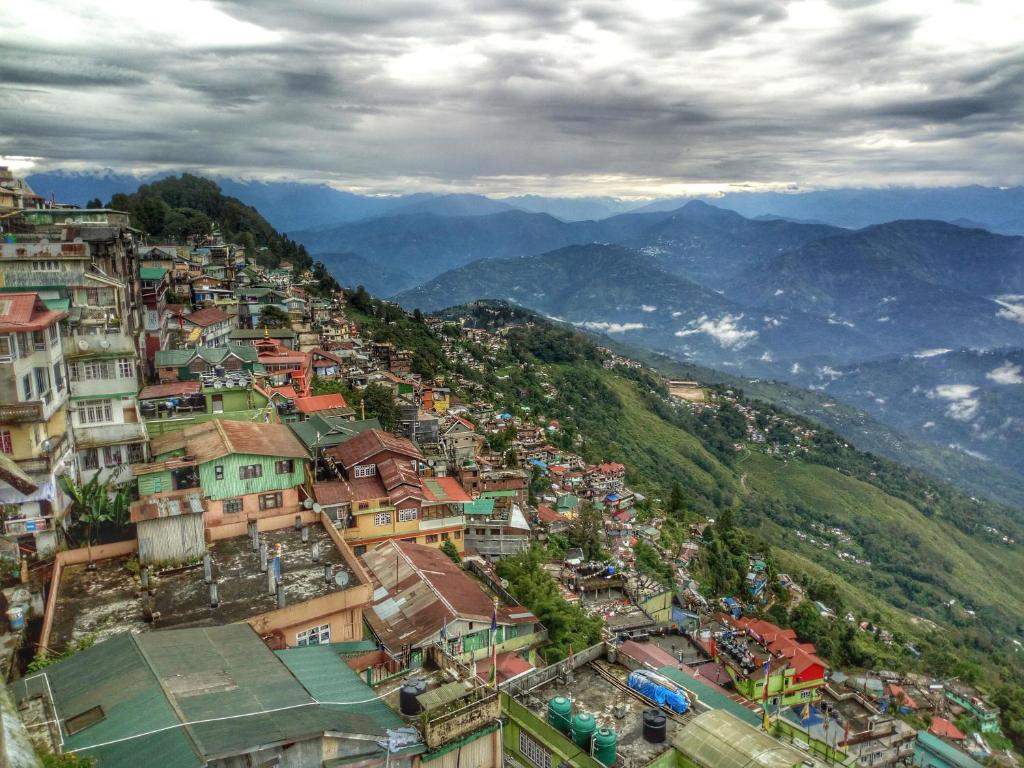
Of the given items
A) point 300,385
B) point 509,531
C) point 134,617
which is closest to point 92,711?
point 134,617

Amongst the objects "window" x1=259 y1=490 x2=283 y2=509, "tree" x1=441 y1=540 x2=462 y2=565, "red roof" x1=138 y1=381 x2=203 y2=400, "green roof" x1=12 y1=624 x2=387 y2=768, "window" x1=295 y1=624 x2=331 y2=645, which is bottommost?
"tree" x1=441 y1=540 x2=462 y2=565

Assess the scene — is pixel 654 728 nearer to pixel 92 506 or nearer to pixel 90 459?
pixel 92 506

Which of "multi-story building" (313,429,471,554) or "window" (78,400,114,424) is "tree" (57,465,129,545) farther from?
"multi-story building" (313,429,471,554)

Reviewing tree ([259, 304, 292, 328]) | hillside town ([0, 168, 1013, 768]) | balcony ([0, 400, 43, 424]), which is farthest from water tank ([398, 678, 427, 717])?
tree ([259, 304, 292, 328])

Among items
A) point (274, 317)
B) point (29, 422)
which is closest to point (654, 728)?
point (29, 422)

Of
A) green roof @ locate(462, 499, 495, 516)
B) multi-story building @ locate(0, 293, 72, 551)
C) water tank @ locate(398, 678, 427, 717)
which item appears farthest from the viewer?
green roof @ locate(462, 499, 495, 516)

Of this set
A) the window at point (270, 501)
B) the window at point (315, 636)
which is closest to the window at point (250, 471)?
the window at point (270, 501)

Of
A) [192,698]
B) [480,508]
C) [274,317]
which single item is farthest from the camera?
[274,317]
